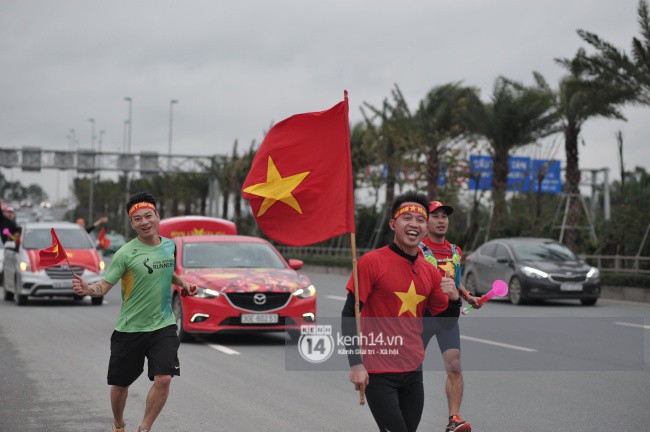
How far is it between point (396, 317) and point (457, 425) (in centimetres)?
203

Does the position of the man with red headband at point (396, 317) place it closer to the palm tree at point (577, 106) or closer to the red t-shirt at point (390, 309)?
the red t-shirt at point (390, 309)

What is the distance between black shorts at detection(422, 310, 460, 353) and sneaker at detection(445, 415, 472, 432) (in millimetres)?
539

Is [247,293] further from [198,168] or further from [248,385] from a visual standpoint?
[198,168]

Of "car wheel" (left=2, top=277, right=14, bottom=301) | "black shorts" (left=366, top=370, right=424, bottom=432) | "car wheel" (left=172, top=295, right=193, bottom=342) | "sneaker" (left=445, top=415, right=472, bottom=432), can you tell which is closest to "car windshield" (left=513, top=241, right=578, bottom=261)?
"car wheel" (left=172, top=295, right=193, bottom=342)

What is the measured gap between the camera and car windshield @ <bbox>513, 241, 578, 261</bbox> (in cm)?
2283

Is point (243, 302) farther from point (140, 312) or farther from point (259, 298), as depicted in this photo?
point (140, 312)

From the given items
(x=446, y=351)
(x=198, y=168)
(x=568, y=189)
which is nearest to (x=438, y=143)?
(x=568, y=189)

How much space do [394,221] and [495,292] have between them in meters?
1.06

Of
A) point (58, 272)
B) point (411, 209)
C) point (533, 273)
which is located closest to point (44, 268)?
point (58, 272)

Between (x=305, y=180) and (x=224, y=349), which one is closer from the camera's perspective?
(x=305, y=180)

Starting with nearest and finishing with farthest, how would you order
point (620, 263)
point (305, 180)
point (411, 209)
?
point (411, 209) < point (305, 180) < point (620, 263)

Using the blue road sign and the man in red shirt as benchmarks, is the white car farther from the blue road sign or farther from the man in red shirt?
the blue road sign

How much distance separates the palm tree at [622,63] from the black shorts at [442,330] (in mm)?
19798

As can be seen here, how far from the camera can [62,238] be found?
22297 millimetres
